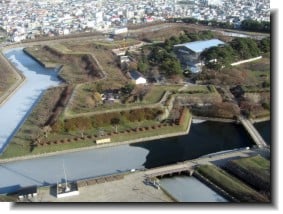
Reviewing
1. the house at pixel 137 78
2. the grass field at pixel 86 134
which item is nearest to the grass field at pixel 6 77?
the house at pixel 137 78

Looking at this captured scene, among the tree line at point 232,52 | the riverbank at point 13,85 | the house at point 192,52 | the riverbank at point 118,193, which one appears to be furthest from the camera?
the house at point 192,52

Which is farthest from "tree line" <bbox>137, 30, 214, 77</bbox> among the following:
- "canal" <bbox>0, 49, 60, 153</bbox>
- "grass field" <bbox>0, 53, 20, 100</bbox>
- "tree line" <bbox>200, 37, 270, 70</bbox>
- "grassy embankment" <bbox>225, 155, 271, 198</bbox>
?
"grassy embankment" <bbox>225, 155, 271, 198</bbox>

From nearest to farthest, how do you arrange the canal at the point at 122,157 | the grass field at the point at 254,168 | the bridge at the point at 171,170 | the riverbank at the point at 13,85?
the grass field at the point at 254,168 → the bridge at the point at 171,170 → the canal at the point at 122,157 → the riverbank at the point at 13,85

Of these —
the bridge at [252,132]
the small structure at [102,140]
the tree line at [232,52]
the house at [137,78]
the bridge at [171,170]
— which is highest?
the tree line at [232,52]

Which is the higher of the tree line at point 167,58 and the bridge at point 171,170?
the tree line at point 167,58

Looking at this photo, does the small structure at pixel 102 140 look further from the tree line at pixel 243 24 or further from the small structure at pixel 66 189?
the tree line at pixel 243 24

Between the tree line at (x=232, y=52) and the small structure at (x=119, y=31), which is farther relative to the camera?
the small structure at (x=119, y=31)

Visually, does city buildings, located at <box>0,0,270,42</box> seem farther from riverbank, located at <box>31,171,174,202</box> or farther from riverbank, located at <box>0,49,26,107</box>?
riverbank, located at <box>31,171,174,202</box>
